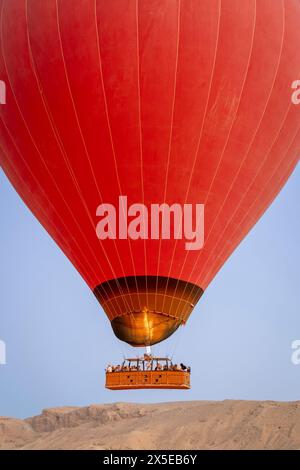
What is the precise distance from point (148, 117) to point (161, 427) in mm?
45792

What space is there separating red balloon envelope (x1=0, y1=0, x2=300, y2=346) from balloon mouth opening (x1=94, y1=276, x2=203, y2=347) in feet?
0.09

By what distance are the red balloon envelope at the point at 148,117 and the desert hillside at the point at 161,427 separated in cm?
3293

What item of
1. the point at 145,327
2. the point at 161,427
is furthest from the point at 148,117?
the point at 161,427

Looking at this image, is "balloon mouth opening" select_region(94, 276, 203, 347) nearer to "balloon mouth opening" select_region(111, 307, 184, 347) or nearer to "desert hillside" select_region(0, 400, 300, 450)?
"balloon mouth opening" select_region(111, 307, 184, 347)

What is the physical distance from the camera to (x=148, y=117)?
22844mm

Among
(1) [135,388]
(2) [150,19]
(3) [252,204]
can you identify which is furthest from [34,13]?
(1) [135,388]

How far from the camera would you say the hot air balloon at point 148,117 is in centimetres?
2261

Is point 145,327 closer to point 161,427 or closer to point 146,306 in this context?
point 146,306

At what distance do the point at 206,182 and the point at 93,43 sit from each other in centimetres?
410

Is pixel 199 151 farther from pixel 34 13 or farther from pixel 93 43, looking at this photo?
pixel 34 13

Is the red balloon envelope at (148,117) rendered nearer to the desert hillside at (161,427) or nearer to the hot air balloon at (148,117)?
the hot air balloon at (148,117)

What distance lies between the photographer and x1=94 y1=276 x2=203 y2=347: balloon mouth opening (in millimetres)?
23281

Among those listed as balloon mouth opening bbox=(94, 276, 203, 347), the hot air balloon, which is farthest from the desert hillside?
the hot air balloon

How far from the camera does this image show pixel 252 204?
24891mm
